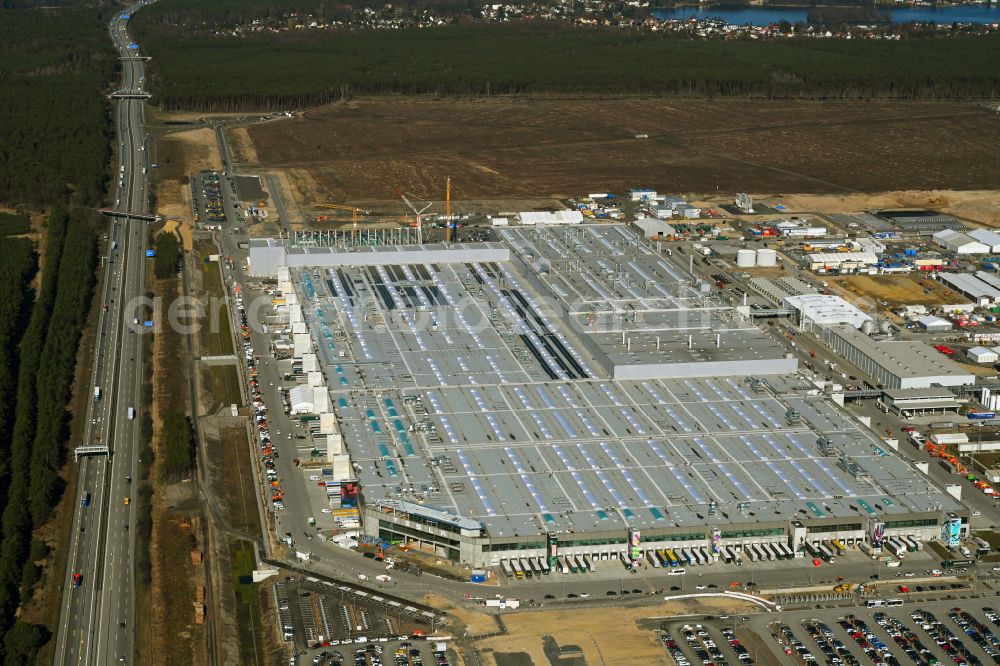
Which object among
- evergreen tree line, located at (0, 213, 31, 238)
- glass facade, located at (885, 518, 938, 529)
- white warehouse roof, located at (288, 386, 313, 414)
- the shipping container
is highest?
evergreen tree line, located at (0, 213, 31, 238)

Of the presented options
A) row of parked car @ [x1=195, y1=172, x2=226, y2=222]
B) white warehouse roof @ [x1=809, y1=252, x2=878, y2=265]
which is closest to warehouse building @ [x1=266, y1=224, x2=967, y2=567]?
white warehouse roof @ [x1=809, y1=252, x2=878, y2=265]

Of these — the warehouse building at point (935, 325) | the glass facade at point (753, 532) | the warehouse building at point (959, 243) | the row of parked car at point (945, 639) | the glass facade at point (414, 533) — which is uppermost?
the warehouse building at point (959, 243)

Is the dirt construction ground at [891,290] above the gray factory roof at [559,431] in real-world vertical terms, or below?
above

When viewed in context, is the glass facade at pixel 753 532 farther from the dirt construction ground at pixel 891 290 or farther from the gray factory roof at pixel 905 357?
the dirt construction ground at pixel 891 290

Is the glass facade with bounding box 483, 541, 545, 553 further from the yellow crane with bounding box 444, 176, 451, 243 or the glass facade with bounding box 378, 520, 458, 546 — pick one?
the yellow crane with bounding box 444, 176, 451, 243

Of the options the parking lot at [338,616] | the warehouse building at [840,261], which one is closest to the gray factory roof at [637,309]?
the warehouse building at [840,261]

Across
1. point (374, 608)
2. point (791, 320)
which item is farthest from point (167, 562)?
point (791, 320)
